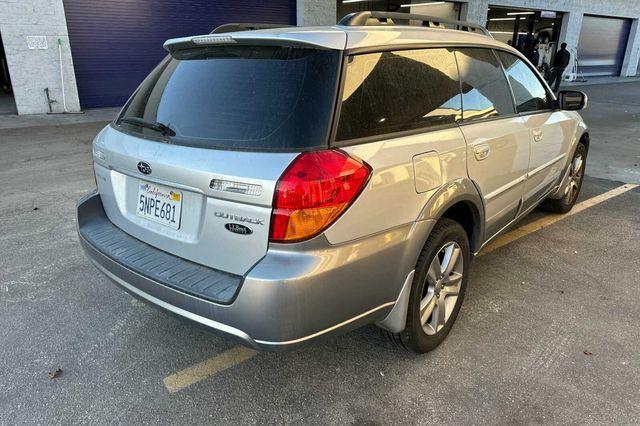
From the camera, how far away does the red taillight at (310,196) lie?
74.4 inches

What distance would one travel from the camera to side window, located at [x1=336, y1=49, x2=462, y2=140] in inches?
84.0

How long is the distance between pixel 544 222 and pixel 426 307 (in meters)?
2.80

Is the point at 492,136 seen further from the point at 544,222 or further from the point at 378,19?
the point at 544,222

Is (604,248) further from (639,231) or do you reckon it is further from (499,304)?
(499,304)

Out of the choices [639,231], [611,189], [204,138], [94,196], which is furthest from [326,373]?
[611,189]

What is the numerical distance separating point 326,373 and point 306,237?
101 centimetres

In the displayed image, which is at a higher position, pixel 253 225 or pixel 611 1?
pixel 611 1

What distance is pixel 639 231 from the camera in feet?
15.0

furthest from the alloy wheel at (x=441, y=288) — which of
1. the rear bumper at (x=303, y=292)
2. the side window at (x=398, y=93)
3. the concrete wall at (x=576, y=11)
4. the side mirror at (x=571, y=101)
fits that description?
the concrete wall at (x=576, y=11)

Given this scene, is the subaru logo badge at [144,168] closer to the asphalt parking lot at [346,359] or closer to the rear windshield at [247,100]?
the rear windshield at [247,100]

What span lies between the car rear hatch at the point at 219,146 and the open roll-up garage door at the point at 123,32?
11112 millimetres

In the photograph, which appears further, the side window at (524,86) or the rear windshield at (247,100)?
the side window at (524,86)

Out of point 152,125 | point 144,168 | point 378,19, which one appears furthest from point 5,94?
point 378,19

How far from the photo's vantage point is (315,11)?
15.0 meters
